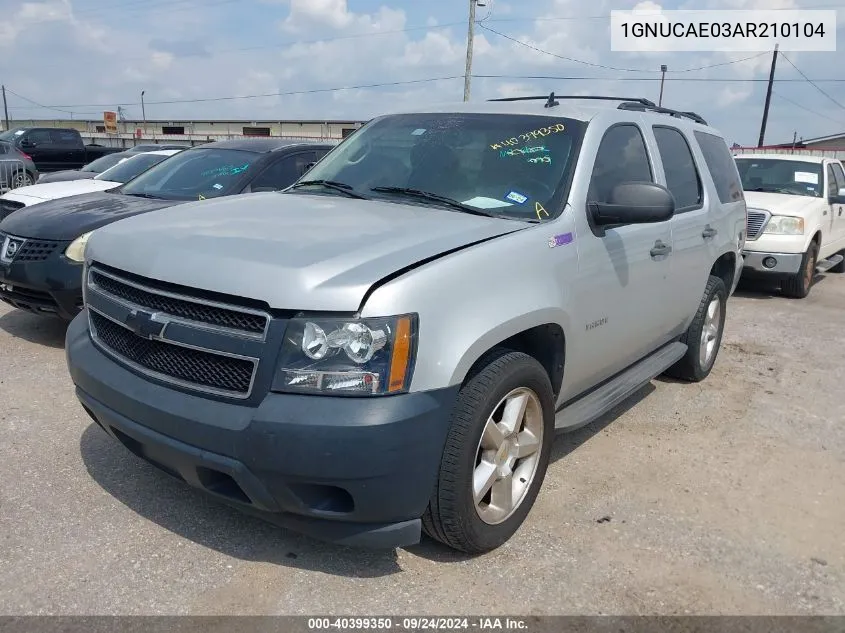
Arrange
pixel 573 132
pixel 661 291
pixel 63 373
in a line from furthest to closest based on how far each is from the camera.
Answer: pixel 63 373
pixel 661 291
pixel 573 132

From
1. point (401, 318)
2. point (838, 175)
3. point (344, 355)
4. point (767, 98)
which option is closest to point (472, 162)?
point (401, 318)

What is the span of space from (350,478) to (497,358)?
81cm

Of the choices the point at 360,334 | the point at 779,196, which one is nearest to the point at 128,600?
the point at 360,334

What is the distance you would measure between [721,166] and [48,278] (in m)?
5.12

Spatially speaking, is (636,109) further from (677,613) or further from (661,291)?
(677,613)

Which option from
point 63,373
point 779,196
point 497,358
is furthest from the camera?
point 779,196

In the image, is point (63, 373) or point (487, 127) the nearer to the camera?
point (487, 127)

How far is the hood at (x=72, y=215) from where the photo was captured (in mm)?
5445

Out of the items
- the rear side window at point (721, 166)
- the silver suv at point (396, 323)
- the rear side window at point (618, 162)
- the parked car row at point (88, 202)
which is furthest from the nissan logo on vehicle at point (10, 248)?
the rear side window at point (721, 166)

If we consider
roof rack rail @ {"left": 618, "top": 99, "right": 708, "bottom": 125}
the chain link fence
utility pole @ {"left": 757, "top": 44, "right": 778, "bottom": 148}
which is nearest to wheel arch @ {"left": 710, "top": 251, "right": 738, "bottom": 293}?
roof rack rail @ {"left": 618, "top": 99, "right": 708, "bottom": 125}

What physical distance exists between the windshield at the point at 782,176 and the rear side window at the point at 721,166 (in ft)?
15.7

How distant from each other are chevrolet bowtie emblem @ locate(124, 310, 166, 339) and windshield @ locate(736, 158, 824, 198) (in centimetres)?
934

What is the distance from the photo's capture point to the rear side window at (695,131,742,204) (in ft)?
17.2

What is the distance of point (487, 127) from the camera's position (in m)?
3.88
